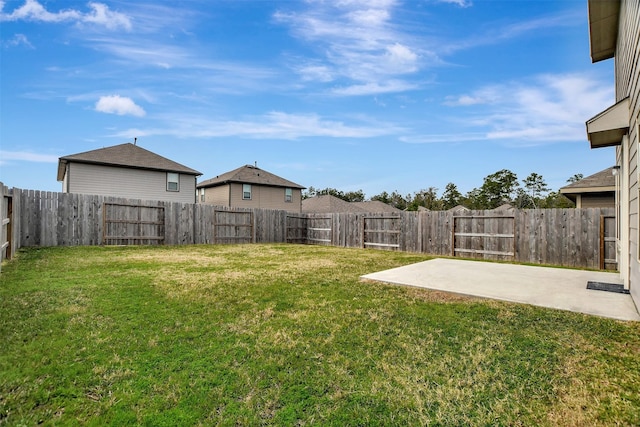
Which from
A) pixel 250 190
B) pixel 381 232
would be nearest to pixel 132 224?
pixel 381 232

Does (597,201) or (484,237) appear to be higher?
(597,201)

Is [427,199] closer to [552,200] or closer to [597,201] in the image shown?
[552,200]

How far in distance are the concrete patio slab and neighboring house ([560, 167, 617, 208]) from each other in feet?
32.4

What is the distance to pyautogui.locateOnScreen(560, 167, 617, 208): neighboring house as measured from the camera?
13335mm

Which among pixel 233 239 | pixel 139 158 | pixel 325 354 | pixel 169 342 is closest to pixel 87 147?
pixel 139 158

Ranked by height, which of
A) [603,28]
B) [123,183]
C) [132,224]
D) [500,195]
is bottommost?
[132,224]

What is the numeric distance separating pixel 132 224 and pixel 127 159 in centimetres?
719

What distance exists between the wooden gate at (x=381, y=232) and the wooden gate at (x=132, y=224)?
29.0 feet

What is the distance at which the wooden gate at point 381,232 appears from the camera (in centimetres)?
1275

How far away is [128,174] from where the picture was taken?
17.2m

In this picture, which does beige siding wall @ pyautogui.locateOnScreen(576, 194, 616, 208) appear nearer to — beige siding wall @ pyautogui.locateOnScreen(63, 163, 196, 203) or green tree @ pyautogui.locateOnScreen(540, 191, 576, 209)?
beige siding wall @ pyautogui.locateOnScreen(63, 163, 196, 203)

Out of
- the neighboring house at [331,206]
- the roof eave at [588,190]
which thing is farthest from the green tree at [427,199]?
the roof eave at [588,190]

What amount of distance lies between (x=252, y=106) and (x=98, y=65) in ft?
21.9

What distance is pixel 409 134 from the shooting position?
21.0 m
